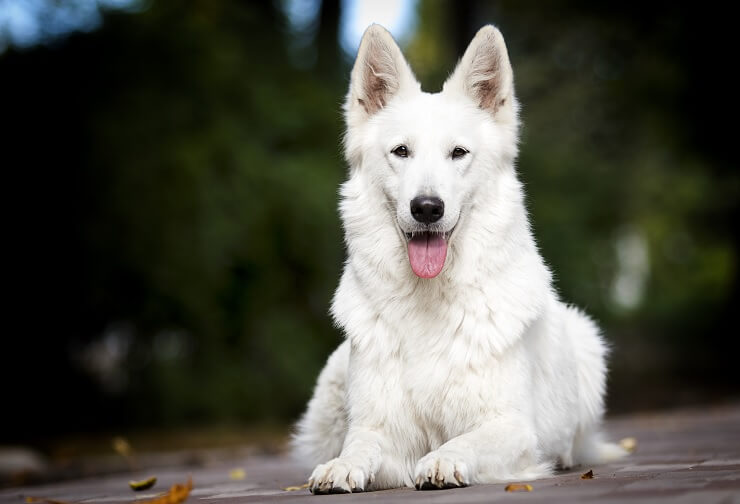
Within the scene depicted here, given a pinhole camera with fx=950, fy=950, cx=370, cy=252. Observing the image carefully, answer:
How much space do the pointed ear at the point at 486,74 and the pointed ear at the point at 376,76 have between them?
0.79ft

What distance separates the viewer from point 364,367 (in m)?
4.48

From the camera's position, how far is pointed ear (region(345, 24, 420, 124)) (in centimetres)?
482

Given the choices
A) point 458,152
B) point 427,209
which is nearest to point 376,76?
point 458,152

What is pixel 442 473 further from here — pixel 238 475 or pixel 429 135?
pixel 238 475

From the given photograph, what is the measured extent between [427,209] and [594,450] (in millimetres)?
2142

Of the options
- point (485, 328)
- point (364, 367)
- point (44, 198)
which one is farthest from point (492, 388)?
point (44, 198)

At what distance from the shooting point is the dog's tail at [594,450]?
5.35 m

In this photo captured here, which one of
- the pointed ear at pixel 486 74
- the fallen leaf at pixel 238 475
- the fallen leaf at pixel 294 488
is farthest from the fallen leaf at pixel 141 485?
the pointed ear at pixel 486 74

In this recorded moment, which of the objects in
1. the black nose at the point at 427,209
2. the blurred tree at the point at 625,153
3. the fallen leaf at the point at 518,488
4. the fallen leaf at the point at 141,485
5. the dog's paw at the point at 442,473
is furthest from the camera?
the blurred tree at the point at 625,153

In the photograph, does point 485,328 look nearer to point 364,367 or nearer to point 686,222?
point 364,367

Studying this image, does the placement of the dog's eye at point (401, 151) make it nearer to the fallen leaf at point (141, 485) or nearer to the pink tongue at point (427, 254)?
the pink tongue at point (427, 254)

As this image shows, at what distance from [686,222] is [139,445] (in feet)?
51.7

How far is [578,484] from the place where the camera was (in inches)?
150

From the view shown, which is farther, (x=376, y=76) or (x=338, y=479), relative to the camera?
(x=376, y=76)
